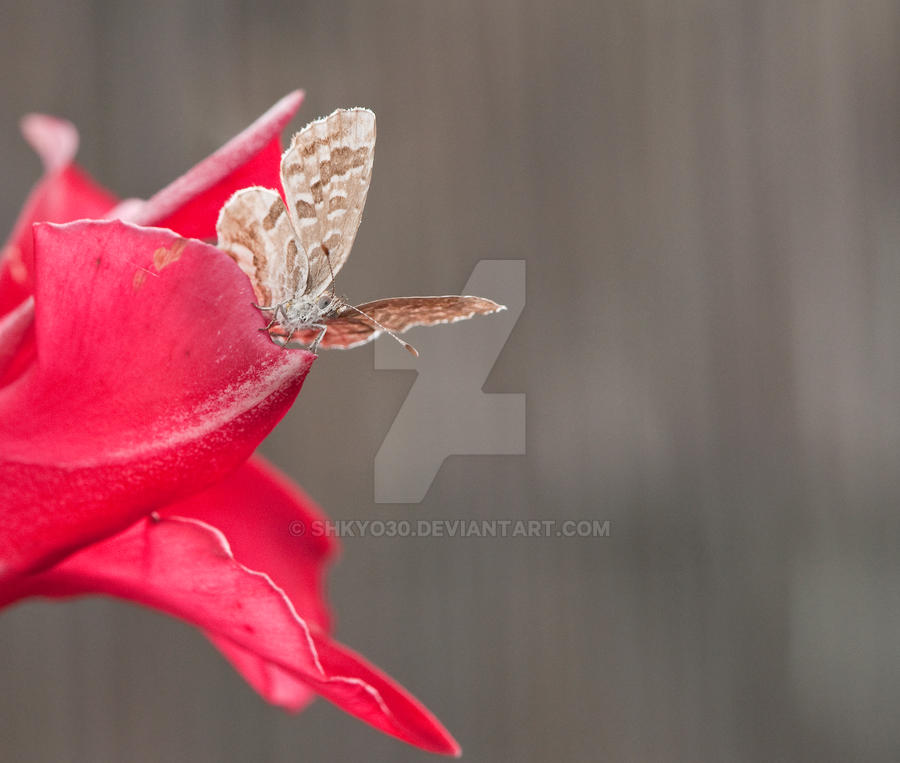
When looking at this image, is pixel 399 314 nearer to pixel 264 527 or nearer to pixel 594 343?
pixel 264 527

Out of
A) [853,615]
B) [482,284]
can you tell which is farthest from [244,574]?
[853,615]

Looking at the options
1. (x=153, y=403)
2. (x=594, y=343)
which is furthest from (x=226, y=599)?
(x=594, y=343)

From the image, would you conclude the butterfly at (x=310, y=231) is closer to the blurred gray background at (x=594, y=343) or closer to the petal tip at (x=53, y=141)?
the petal tip at (x=53, y=141)

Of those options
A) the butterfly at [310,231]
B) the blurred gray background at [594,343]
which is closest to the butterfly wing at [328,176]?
the butterfly at [310,231]

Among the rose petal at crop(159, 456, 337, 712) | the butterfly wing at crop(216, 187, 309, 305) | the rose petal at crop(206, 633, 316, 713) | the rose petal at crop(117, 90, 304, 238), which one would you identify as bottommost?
the rose petal at crop(206, 633, 316, 713)

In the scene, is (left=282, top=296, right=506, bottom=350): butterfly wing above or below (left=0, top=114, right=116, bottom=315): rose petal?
below

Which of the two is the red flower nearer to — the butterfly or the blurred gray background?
the butterfly

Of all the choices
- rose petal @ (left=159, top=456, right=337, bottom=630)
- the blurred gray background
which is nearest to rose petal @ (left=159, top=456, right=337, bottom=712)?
rose petal @ (left=159, top=456, right=337, bottom=630)

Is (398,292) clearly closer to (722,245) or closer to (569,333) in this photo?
(569,333)
